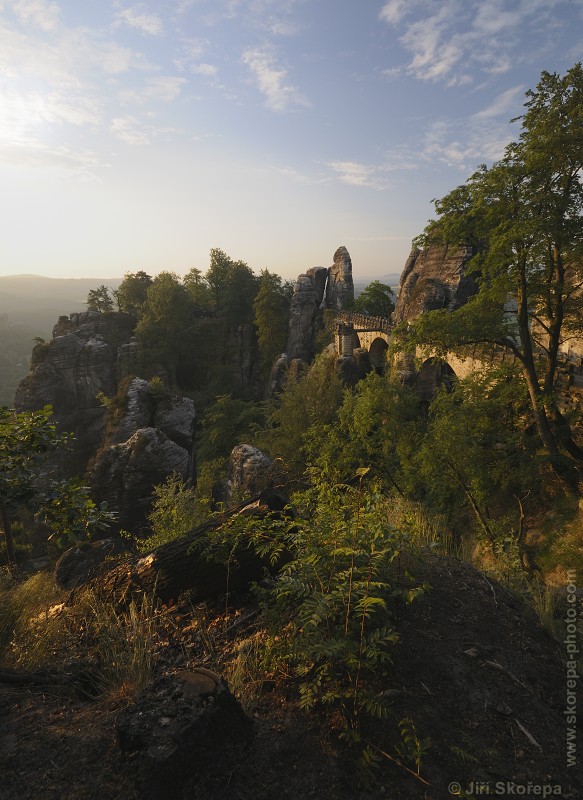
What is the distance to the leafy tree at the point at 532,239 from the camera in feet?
29.9

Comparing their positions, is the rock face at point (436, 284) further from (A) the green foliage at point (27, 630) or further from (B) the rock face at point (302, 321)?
(A) the green foliage at point (27, 630)

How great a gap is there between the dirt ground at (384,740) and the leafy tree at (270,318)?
3963cm

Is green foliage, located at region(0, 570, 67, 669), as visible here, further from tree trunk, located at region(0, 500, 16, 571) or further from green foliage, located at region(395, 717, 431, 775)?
green foliage, located at region(395, 717, 431, 775)

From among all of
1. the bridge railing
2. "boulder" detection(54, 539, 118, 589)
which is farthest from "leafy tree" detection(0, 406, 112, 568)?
the bridge railing

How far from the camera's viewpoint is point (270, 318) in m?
42.1

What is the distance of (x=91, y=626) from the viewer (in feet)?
14.4

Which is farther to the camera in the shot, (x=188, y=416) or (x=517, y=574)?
(x=188, y=416)

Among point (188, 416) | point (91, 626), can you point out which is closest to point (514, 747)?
point (91, 626)

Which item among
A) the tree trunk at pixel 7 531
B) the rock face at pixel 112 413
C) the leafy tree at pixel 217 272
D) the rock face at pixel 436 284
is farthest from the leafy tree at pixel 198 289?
the tree trunk at pixel 7 531

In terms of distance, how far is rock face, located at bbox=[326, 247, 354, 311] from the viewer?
139 ft

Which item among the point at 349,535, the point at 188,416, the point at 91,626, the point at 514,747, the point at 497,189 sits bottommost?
the point at 188,416

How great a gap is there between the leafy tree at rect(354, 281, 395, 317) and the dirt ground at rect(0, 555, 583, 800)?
145 ft

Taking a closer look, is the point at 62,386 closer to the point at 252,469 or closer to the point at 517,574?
the point at 252,469

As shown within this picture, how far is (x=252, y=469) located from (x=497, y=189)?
12712 millimetres
